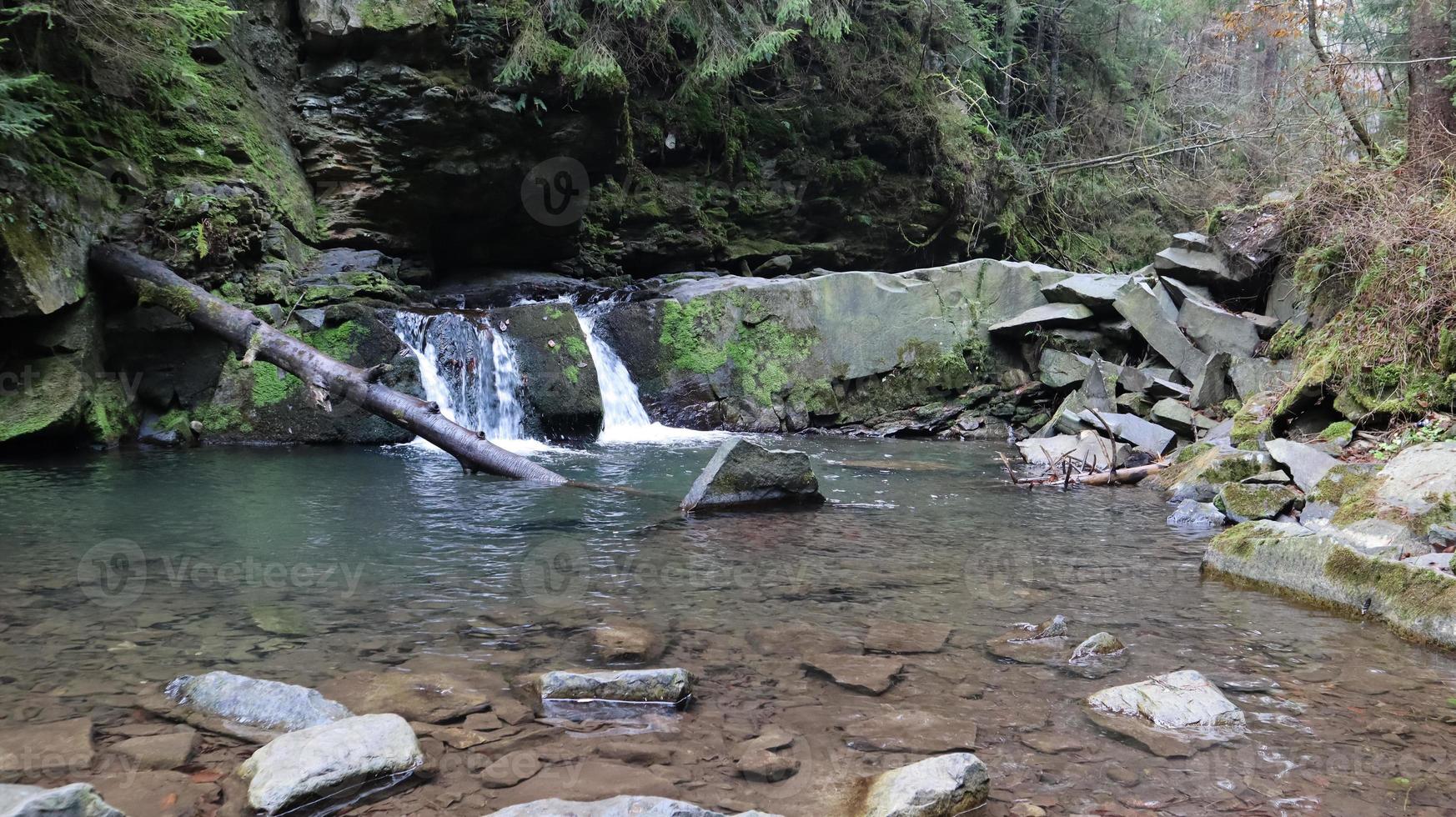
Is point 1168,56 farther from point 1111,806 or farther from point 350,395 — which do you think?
point 1111,806

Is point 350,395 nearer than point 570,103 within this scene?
Yes

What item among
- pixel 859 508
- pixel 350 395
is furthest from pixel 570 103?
pixel 859 508

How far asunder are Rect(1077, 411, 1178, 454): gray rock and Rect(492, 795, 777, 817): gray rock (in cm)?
811

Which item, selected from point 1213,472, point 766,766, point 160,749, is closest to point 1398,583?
point 766,766

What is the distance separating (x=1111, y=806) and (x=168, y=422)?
31.7 ft

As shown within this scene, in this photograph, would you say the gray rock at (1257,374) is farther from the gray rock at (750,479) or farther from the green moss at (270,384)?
the green moss at (270,384)

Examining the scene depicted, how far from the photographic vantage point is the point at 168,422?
8906 mm

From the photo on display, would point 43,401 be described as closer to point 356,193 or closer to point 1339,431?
point 356,193

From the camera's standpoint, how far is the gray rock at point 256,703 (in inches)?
99.3

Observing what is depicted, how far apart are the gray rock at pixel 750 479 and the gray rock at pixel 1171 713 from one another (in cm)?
355

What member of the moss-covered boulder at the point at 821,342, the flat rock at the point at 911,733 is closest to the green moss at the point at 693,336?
the moss-covered boulder at the point at 821,342

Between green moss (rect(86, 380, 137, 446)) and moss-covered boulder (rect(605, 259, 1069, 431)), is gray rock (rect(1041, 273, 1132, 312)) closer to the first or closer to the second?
moss-covered boulder (rect(605, 259, 1069, 431))

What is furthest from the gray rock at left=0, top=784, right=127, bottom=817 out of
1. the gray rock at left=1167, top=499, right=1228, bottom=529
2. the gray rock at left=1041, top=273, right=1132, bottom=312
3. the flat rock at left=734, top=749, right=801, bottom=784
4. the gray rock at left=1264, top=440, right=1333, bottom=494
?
the gray rock at left=1041, top=273, right=1132, bottom=312

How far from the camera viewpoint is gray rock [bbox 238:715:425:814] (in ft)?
6.98
